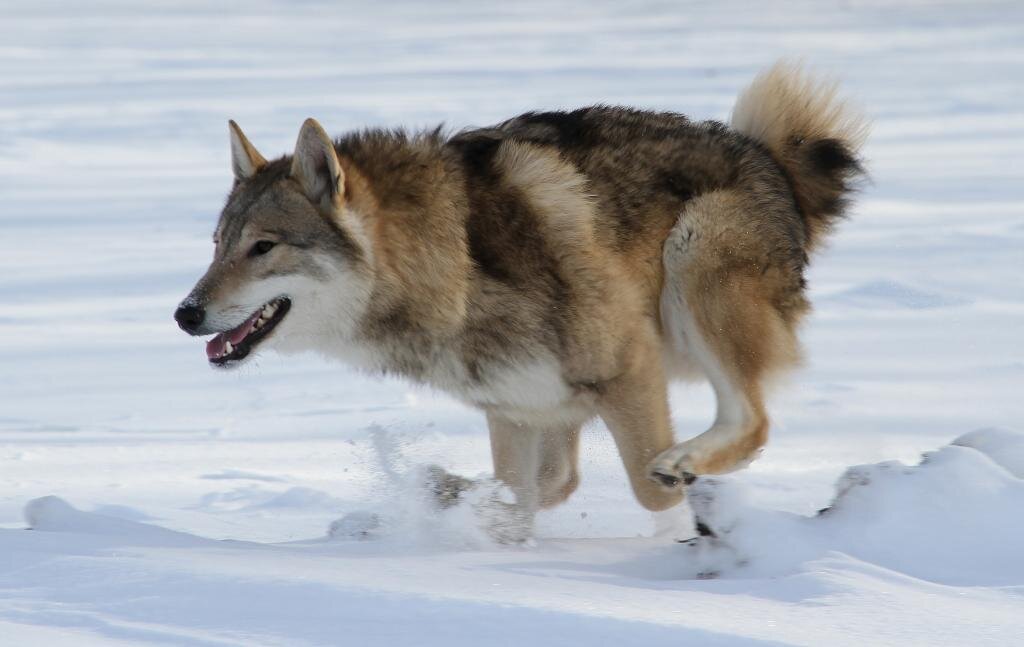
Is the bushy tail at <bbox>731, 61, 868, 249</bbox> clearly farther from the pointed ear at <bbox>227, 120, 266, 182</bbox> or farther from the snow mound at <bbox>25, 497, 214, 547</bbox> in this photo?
the snow mound at <bbox>25, 497, 214, 547</bbox>

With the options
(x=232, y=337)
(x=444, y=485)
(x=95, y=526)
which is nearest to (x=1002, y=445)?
(x=444, y=485)

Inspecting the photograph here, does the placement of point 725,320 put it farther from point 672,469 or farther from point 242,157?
point 242,157

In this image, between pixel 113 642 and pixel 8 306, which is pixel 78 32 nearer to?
pixel 8 306

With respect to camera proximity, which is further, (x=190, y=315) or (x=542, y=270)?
(x=542, y=270)

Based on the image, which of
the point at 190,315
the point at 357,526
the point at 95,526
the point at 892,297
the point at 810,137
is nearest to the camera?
the point at 95,526

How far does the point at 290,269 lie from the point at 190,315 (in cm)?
32

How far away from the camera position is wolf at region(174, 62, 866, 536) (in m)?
4.27

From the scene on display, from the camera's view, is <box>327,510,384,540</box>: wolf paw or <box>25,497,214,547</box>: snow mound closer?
<box>25,497,214,547</box>: snow mound

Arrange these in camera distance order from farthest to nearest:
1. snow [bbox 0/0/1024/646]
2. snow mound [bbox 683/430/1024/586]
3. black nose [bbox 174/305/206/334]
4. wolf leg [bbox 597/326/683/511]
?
wolf leg [bbox 597/326/683/511] < black nose [bbox 174/305/206/334] < snow mound [bbox 683/430/1024/586] < snow [bbox 0/0/1024/646]

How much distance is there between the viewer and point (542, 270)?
4.34 m

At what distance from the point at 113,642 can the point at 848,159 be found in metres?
3.03

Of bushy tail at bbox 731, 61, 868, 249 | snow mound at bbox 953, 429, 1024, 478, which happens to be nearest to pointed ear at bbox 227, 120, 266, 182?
bushy tail at bbox 731, 61, 868, 249

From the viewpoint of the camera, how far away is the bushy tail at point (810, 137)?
482 cm

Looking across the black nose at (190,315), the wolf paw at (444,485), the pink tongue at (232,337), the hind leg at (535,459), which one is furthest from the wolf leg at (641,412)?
the black nose at (190,315)
